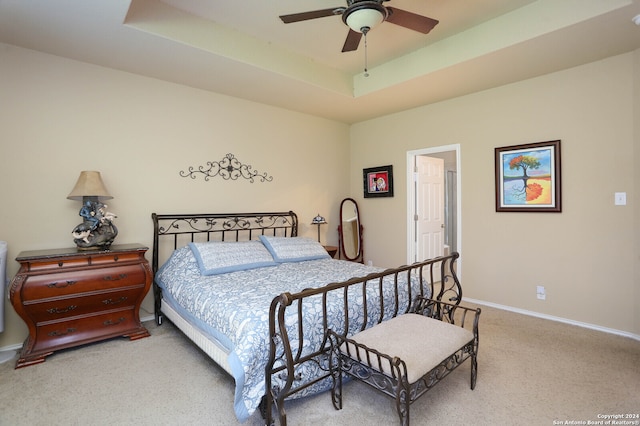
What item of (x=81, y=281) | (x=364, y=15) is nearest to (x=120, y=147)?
(x=81, y=281)

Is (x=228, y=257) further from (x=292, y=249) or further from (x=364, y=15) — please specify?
(x=364, y=15)

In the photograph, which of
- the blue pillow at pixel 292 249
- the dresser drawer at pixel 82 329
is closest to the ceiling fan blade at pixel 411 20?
the blue pillow at pixel 292 249

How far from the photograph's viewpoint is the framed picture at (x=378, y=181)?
4918 millimetres

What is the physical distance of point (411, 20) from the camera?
223 centimetres

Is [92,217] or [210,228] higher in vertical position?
[92,217]

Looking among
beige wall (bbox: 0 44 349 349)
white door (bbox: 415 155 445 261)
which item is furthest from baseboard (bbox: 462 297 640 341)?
beige wall (bbox: 0 44 349 349)

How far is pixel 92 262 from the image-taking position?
274cm

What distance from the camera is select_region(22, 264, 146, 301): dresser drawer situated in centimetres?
249

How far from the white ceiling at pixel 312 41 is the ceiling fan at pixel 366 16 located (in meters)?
0.59

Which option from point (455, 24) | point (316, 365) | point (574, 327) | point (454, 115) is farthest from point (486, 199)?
point (316, 365)

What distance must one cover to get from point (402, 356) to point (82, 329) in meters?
2.61

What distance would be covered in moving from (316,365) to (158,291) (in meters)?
2.13

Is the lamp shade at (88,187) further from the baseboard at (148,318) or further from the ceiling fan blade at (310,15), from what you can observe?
the ceiling fan blade at (310,15)

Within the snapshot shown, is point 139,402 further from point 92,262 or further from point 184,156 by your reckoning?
point 184,156
